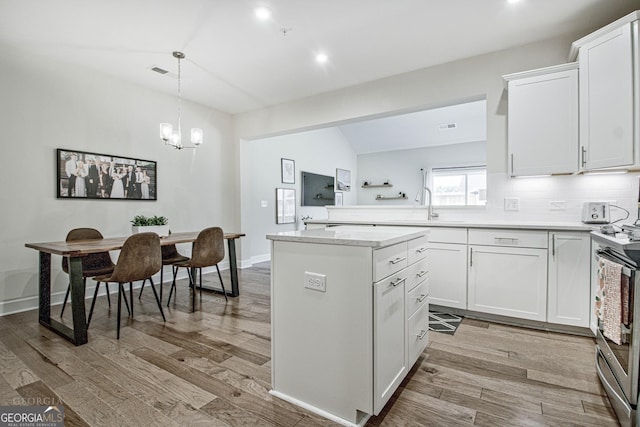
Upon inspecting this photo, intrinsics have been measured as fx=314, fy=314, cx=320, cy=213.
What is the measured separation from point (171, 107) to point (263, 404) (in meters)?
4.38

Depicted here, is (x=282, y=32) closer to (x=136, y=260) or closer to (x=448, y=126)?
(x=136, y=260)

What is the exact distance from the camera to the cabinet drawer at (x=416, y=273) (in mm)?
1869

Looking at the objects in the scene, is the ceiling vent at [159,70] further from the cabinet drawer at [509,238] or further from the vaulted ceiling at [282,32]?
the cabinet drawer at [509,238]

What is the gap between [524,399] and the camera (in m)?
1.73

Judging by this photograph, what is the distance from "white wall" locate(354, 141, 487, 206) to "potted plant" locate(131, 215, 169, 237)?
6448 mm

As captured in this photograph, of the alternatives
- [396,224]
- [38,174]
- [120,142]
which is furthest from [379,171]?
[38,174]

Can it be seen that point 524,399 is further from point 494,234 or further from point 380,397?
point 494,234

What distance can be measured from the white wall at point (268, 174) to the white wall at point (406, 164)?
66.6 inches

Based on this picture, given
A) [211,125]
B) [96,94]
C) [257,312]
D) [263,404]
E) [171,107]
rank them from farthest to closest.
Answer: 1. [211,125]
2. [171,107]
3. [96,94]
4. [257,312]
5. [263,404]

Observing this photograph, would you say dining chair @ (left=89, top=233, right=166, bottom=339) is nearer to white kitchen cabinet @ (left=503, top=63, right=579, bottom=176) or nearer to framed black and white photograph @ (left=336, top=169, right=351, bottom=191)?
white kitchen cabinet @ (left=503, top=63, right=579, bottom=176)

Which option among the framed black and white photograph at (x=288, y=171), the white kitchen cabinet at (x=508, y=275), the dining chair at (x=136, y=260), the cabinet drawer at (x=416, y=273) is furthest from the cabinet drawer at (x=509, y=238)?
the framed black and white photograph at (x=288, y=171)

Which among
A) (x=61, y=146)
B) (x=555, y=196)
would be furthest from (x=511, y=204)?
(x=61, y=146)

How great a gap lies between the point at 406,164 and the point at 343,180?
176 cm

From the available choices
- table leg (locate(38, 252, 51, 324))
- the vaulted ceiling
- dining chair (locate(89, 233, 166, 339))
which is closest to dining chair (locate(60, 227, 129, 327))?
table leg (locate(38, 252, 51, 324))
